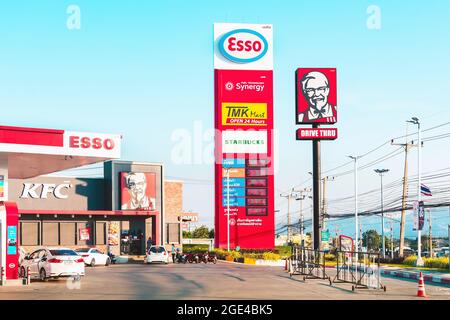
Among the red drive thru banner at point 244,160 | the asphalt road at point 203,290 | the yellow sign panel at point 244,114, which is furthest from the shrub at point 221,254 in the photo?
the asphalt road at point 203,290

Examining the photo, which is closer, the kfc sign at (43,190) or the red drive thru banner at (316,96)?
the red drive thru banner at (316,96)

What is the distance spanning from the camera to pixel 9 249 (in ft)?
88.3

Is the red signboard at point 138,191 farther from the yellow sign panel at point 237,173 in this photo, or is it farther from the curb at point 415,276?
the curb at point 415,276

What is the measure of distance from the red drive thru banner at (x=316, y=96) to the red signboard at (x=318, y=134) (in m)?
0.08

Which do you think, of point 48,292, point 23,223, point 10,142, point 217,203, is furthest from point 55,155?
point 217,203

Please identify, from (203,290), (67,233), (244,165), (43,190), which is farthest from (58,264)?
(244,165)

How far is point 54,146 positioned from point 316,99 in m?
23.6

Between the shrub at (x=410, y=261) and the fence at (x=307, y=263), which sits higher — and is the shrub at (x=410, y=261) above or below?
below

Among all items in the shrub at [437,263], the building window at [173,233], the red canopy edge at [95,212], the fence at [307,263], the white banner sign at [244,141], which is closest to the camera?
the fence at [307,263]

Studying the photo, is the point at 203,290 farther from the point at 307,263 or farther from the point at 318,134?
the point at 318,134

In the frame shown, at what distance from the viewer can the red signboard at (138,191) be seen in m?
59.6

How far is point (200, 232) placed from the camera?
135 m

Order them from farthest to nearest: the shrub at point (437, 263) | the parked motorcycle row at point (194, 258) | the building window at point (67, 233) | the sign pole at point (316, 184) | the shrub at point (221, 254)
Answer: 1. the building window at point (67, 233)
2. the shrub at point (221, 254)
3. the parked motorcycle row at point (194, 258)
4. the sign pole at point (316, 184)
5. the shrub at point (437, 263)
